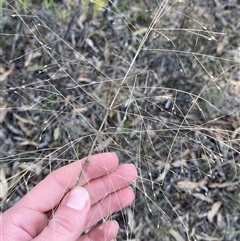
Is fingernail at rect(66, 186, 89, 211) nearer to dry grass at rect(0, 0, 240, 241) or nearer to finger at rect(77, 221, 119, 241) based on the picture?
finger at rect(77, 221, 119, 241)

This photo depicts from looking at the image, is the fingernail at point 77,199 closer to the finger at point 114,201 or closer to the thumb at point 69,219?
the thumb at point 69,219

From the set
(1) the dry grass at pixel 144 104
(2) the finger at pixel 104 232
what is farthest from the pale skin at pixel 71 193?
(1) the dry grass at pixel 144 104

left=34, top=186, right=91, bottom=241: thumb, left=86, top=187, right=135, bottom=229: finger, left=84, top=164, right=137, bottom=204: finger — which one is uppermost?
left=34, top=186, right=91, bottom=241: thumb

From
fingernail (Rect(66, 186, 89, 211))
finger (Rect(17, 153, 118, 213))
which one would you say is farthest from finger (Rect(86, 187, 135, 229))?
fingernail (Rect(66, 186, 89, 211))

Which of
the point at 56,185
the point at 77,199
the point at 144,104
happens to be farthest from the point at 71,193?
the point at 144,104

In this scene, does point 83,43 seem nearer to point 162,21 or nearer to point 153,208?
point 162,21

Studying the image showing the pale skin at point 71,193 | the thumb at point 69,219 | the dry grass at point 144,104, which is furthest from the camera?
the dry grass at point 144,104
